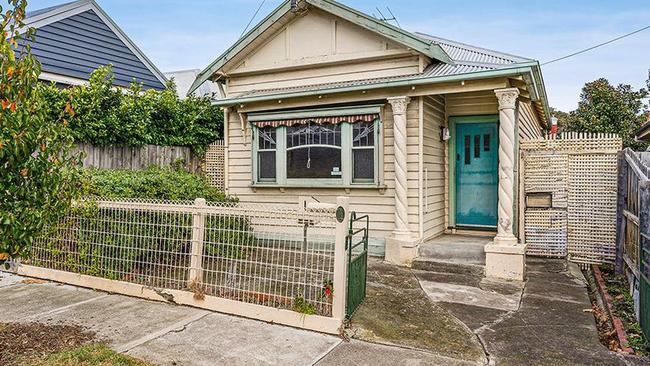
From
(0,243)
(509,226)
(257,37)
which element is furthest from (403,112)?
(0,243)

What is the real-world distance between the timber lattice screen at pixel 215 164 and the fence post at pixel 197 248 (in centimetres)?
522

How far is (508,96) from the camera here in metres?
6.40

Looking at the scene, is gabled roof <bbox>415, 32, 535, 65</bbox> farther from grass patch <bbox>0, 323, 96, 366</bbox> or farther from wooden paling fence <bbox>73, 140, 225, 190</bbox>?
grass patch <bbox>0, 323, 96, 366</bbox>

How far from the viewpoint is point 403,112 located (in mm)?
7090

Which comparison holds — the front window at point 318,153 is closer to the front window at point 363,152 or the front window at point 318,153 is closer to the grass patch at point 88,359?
the front window at point 363,152

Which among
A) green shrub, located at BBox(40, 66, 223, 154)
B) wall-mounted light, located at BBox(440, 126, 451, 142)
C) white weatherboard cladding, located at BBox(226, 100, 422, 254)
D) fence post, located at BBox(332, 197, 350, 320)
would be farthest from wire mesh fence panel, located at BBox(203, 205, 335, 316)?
wall-mounted light, located at BBox(440, 126, 451, 142)

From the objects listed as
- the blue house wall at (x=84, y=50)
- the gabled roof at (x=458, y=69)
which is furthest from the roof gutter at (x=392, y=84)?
the blue house wall at (x=84, y=50)

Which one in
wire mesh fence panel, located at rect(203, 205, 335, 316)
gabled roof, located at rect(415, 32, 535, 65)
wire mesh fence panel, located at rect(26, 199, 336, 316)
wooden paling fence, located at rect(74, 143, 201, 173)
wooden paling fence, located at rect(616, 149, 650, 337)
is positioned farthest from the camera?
wooden paling fence, located at rect(74, 143, 201, 173)

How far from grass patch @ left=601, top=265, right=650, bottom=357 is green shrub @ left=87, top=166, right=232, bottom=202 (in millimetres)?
6220

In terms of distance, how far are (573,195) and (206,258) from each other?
6.25 m

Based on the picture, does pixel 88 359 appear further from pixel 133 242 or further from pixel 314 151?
pixel 314 151

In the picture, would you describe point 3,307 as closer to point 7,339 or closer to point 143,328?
point 7,339

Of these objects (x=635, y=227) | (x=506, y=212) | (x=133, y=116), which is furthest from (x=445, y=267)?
(x=133, y=116)

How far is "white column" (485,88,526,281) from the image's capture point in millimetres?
6277
